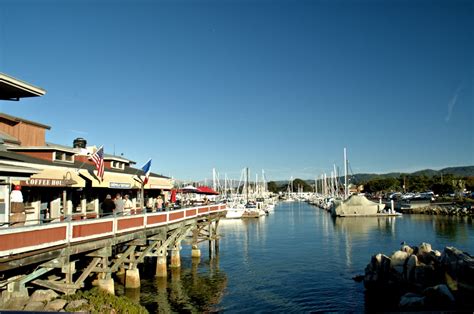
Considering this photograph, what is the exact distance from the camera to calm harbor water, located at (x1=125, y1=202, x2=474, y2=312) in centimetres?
2211

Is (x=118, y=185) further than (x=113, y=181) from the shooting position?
Yes

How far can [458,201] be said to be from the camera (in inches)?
3999

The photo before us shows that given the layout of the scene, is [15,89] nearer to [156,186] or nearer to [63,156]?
[63,156]

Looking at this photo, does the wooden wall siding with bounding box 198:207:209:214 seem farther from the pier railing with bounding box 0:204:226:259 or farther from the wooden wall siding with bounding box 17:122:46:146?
the wooden wall siding with bounding box 17:122:46:146

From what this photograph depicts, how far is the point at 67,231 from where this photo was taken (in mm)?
14273

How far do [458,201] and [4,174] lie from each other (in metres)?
108

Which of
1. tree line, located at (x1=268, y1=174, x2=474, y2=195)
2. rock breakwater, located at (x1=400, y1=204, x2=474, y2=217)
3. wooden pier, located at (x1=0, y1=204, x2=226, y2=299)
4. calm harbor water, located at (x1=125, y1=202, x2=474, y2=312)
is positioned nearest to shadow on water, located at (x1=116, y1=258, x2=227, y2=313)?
calm harbor water, located at (x1=125, y1=202, x2=474, y2=312)

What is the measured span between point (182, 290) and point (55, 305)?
1376 centimetres

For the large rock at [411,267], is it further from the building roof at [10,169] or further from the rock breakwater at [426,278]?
the building roof at [10,169]

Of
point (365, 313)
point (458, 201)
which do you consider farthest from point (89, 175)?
point (458, 201)

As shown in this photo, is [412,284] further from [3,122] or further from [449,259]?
[3,122]

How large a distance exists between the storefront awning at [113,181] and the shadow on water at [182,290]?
228 inches

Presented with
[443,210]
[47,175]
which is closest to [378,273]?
[47,175]

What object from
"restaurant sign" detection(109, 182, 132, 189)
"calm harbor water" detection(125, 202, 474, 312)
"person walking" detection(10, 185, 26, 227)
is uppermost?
"restaurant sign" detection(109, 182, 132, 189)
